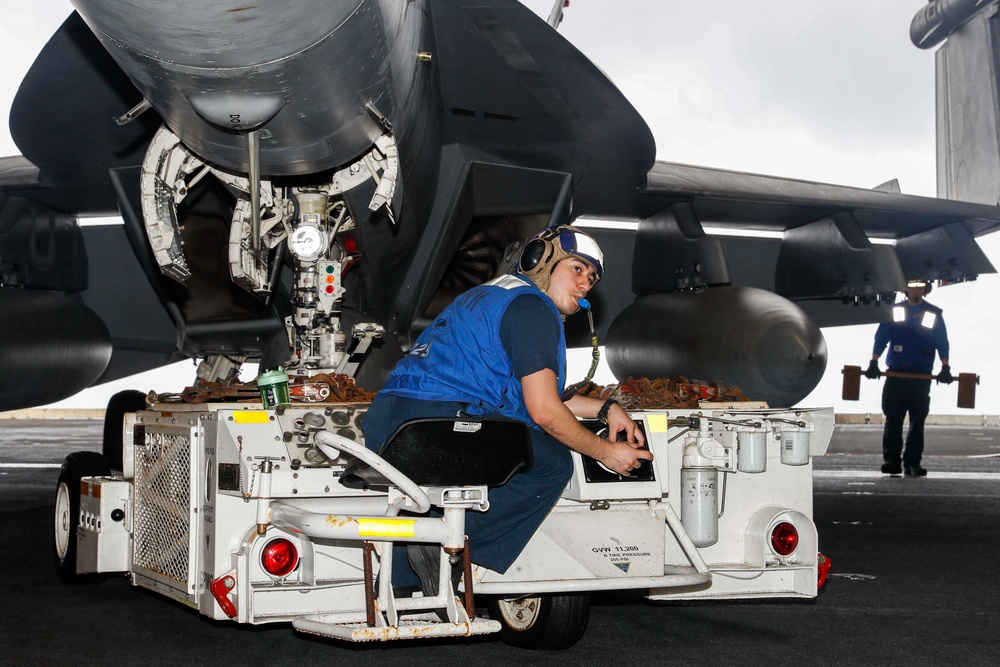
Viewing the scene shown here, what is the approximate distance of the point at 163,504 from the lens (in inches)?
162

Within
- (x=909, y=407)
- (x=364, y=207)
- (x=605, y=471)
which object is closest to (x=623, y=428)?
(x=605, y=471)

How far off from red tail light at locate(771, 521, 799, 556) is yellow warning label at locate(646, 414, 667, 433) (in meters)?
0.70

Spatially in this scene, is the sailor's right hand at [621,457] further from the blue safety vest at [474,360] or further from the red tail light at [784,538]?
the red tail light at [784,538]

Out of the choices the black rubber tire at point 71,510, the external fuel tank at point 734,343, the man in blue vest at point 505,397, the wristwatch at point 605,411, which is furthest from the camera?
the external fuel tank at point 734,343

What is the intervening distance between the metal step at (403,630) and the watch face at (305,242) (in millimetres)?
2765

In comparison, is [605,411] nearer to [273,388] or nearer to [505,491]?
[505,491]

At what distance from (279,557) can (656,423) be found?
56.0 inches

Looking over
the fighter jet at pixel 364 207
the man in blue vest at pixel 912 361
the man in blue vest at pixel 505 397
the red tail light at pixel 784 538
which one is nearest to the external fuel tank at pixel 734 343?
the fighter jet at pixel 364 207

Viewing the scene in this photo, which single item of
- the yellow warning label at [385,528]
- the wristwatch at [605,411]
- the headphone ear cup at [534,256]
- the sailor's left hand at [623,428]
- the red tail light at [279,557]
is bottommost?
the red tail light at [279,557]

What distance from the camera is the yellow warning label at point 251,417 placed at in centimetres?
349

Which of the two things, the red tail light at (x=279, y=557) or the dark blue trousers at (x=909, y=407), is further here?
the dark blue trousers at (x=909, y=407)

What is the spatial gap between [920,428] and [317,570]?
9506 mm

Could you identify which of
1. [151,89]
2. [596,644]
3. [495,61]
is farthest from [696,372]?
[151,89]

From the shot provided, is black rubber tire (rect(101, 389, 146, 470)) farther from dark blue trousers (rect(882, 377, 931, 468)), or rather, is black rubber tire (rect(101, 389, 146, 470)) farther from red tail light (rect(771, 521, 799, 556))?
dark blue trousers (rect(882, 377, 931, 468))
